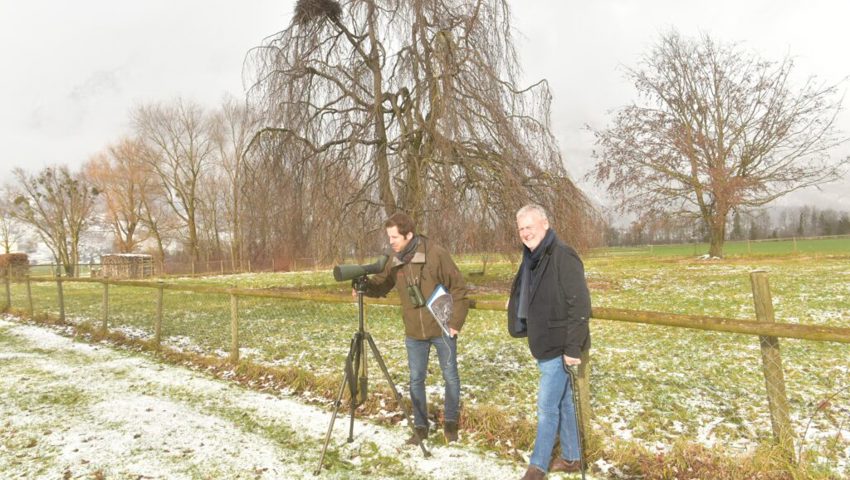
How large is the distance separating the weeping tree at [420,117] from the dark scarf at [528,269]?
5716 mm

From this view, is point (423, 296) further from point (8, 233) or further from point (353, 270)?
Answer: point (8, 233)

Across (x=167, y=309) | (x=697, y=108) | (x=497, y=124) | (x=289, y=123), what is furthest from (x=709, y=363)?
(x=697, y=108)

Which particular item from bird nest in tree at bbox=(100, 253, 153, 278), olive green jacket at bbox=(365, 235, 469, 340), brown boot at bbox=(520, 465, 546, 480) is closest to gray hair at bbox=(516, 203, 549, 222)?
olive green jacket at bbox=(365, 235, 469, 340)

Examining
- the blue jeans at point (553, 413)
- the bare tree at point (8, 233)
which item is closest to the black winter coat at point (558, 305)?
the blue jeans at point (553, 413)

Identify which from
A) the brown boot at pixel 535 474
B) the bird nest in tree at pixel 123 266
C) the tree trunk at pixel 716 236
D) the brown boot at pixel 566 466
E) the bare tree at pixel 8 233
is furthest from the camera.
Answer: the bare tree at pixel 8 233

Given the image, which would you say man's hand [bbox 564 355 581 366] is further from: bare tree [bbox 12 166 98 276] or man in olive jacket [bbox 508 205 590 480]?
bare tree [bbox 12 166 98 276]

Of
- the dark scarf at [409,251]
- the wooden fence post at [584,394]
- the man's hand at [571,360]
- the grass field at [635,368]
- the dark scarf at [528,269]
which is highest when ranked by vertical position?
the dark scarf at [409,251]

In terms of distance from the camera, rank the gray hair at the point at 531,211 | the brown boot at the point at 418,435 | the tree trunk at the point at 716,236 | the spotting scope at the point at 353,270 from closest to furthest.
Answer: the gray hair at the point at 531,211
the spotting scope at the point at 353,270
the brown boot at the point at 418,435
the tree trunk at the point at 716,236

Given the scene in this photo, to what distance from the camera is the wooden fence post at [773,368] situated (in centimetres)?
263

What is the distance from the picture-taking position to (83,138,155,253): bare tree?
34.3 meters

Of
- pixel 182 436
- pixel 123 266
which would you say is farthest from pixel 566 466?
pixel 123 266

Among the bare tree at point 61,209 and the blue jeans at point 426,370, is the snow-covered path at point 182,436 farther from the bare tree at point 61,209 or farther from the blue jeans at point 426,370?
the bare tree at point 61,209

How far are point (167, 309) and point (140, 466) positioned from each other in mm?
9032

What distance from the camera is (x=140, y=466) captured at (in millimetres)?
3104
